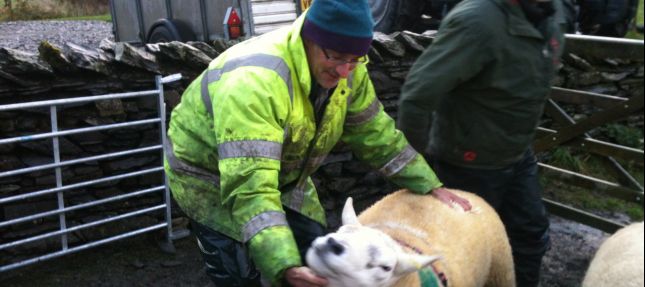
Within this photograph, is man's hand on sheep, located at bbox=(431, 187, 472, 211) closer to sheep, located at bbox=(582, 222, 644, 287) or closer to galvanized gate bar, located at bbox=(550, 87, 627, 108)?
sheep, located at bbox=(582, 222, 644, 287)

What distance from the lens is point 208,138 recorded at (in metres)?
2.32

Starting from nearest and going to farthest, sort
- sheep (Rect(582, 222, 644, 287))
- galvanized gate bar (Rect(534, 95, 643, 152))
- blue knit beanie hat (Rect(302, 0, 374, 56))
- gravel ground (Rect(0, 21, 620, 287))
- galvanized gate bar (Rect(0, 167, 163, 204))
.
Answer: blue knit beanie hat (Rect(302, 0, 374, 56)) → sheep (Rect(582, 222, 644, 287)) → galvanized gate bar (Rect(534, 95, 643, 152)) → galvanized gate bar (Rect(0, 167, 163, 204)) → gravel ground (Rect(0, 21, 620, 287))

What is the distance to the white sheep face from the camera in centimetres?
204

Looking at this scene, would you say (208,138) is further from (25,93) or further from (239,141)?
(25,93)

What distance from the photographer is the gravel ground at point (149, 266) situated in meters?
4.17

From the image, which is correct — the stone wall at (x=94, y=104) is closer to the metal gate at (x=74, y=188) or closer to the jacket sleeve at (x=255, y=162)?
the metal gate at (x=74, y=188)

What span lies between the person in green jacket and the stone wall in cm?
84

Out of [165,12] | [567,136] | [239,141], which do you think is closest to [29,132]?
[239,141]

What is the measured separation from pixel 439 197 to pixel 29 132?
2.68 meters

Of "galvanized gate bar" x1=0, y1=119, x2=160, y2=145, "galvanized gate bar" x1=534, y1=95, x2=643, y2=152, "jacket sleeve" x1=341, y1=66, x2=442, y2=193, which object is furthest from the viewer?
"galvanized gate bar" x1=0, y1=119, x2=160, y2=145

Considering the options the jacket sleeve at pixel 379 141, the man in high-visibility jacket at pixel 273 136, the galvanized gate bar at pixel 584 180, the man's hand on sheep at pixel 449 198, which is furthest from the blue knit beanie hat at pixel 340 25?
the galvanized gate bar at pixel 584 180

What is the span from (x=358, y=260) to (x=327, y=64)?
2.36 feet

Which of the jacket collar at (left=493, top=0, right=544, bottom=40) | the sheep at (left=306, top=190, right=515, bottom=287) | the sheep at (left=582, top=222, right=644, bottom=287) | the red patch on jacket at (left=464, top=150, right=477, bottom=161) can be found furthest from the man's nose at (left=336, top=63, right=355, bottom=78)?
the sheep at (left=582, top=222, right=644, bottom=287)

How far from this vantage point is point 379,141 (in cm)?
283
